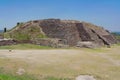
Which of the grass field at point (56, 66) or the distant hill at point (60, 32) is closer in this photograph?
the grass field at point (56, 66)

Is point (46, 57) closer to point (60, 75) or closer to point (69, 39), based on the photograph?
point (60, 75)

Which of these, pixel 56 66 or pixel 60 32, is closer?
pixel 56 66

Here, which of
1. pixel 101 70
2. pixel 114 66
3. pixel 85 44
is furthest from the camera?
pixel 85 44

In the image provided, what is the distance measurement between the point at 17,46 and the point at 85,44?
1100 cm

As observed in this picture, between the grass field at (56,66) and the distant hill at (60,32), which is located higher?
the distant hill at (60,32)

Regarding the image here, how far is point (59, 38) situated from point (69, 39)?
1.56 meters

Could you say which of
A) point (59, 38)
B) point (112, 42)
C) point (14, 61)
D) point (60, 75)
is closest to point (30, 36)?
point (59, 38)

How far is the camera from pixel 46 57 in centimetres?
3122

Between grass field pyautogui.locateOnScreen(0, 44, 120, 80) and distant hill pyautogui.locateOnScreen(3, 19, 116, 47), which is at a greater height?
distant hill pyautogui.locateOnScreen(3, 19, 116, 47)

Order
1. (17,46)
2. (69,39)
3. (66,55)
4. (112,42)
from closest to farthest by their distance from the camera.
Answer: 1. (66,55)
2. (17,46)
3. (69,39)
4. (112,42)

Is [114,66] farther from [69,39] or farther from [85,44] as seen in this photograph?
[69,39]

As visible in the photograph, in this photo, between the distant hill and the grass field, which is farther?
the distant hill

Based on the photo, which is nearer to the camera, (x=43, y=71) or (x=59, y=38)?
(x=43, y=71)

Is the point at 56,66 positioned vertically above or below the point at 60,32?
below
